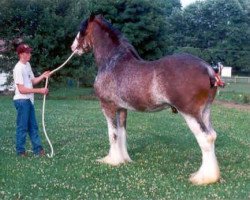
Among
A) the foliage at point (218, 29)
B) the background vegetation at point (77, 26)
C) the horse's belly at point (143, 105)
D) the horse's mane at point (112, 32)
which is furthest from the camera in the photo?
the foliage at point (218, 29)

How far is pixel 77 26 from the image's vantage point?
34.9 m

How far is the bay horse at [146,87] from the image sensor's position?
350 inches

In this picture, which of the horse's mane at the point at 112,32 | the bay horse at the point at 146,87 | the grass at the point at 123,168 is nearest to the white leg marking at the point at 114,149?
the bay horse at the point at 146,87

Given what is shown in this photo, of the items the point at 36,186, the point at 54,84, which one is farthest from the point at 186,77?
the point at 54,84

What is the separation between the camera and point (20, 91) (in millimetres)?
10664

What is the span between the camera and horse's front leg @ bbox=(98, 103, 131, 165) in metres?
10.4

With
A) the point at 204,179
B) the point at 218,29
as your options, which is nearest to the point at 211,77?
the point at 204,179

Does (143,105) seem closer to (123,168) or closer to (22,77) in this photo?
(123,168)

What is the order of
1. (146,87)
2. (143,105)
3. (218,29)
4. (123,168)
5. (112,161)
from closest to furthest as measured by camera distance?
(146,87) → (143,105) → (123,168) → (112,161) → (218,29)

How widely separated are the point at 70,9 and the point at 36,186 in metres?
28.5

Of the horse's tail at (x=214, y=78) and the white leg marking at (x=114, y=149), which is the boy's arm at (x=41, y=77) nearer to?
the white leg marking at (x=114, y=149)

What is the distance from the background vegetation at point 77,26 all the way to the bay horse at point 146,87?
7635mm

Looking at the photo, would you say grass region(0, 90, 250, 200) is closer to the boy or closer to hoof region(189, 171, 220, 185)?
hoof region(189, 171, 220, 185)

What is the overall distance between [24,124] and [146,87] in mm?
3185
